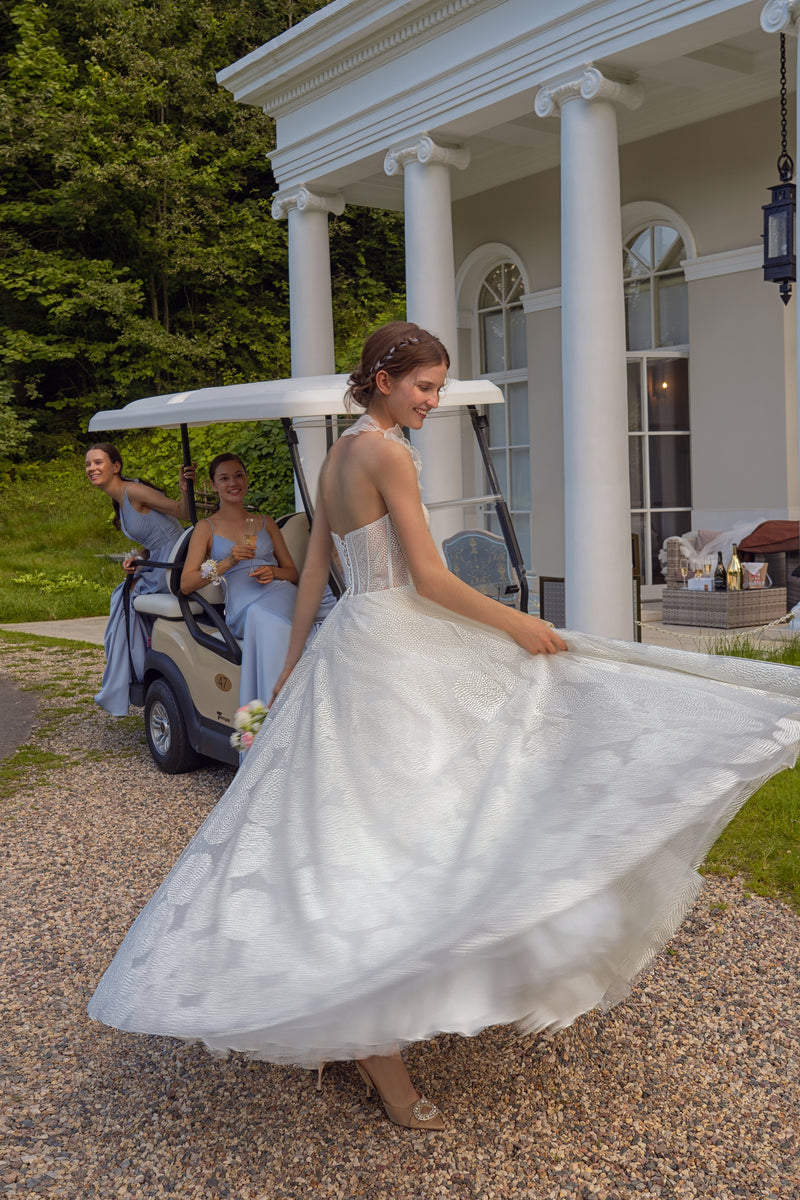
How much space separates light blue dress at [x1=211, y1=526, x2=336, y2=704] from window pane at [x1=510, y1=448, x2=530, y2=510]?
679 centimetres

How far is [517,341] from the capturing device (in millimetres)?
12438

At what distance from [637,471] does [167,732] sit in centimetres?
611

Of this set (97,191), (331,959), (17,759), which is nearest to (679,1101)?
(331,959)

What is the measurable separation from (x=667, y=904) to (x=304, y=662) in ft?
3.59

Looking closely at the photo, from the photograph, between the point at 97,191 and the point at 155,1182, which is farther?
the point at 97,191

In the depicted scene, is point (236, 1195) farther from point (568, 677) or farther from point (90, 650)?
point (90, 650)

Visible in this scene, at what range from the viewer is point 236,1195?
2338mm

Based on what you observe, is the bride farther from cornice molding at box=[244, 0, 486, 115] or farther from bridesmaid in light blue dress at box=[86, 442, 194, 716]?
cornice molding at box=[244, 0, 486, 115]

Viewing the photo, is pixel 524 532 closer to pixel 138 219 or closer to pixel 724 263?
pixel 724 263

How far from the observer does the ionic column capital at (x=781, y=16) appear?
6336 millimetres

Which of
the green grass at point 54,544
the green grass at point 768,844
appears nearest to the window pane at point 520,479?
the green grass at point 54,544

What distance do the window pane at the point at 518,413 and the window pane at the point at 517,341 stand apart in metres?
0.24

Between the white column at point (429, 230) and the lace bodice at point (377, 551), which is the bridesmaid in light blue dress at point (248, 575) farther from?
the white column at point (429, 230)

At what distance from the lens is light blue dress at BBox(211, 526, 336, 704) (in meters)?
5.20
